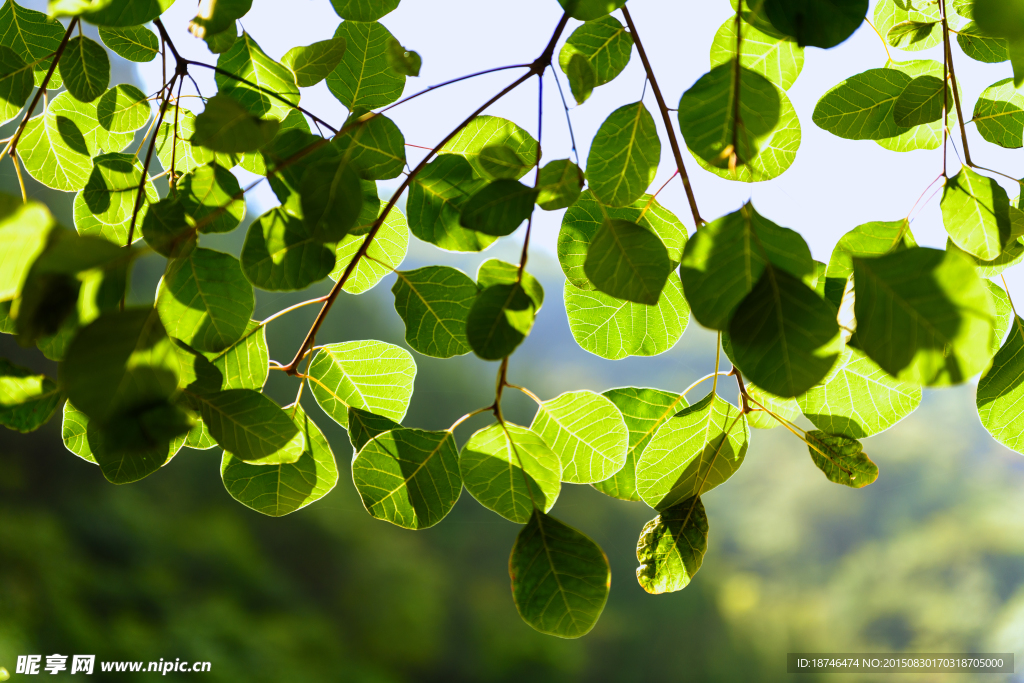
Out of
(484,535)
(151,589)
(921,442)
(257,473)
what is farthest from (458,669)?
(257,473)

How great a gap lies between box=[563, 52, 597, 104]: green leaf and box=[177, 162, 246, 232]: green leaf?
0.13 m

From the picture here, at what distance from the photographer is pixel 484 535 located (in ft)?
7.18

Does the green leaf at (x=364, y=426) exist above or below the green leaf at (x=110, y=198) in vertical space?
below

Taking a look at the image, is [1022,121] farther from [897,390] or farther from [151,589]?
[151,589]

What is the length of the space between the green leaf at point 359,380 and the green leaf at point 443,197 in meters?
0.06

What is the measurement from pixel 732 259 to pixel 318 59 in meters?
0.18

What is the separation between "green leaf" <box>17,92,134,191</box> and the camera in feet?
0.96

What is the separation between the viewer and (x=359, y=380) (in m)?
0.27

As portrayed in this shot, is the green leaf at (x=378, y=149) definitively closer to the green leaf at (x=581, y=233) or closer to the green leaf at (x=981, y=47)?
the green leaf at (x=581, y=233)

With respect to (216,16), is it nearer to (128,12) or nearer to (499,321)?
(128,12)

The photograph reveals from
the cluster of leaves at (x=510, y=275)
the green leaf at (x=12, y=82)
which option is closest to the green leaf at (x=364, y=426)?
the cluster of leaves at (x=510, y=275)

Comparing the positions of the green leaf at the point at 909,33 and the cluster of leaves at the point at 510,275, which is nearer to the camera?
the cluster of leaves at the point at 510,275

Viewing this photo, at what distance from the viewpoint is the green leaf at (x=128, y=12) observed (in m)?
0.17

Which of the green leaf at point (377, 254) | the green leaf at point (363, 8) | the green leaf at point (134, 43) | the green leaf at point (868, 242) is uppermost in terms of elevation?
the green leaf at point (363, 8)
